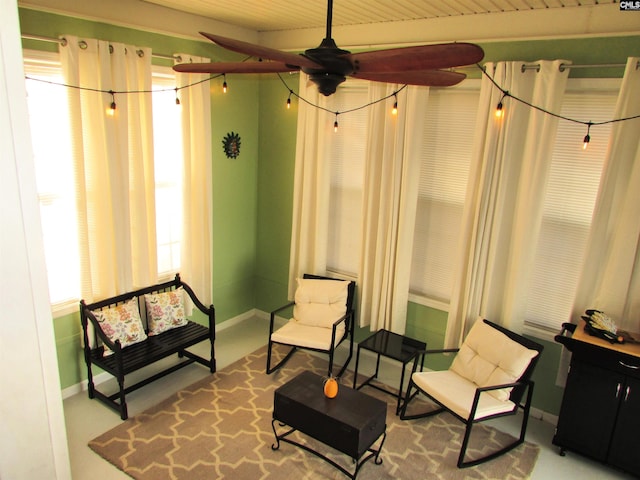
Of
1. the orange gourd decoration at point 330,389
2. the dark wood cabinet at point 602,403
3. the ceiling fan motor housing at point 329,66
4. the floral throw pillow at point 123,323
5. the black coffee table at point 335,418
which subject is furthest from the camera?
the floral throw pillow at point 123,323

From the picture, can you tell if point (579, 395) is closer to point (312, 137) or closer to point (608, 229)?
point (608, 229)

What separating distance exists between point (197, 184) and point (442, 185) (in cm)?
225

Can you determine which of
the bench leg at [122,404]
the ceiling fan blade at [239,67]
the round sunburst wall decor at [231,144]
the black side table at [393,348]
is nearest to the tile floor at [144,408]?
the bench leg at [122,404]

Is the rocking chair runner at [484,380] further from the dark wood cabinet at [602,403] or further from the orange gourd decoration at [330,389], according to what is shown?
the orange gourd decoration at [330,389]

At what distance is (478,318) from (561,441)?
102 centimetres

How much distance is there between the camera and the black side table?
3742mm

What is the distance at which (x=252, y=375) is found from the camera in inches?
163

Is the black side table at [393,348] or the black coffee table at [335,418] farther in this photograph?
the black side table at [393,348]

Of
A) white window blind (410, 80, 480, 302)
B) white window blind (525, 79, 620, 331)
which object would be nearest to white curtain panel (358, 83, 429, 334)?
white window blind (410, 80, 480, 302)

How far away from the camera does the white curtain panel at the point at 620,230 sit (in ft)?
9.96

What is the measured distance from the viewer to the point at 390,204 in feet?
13.4

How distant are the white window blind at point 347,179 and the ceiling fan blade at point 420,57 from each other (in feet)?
8.89

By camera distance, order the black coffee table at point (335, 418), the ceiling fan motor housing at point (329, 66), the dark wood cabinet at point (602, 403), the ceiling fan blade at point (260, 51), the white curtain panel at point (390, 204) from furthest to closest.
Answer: the white curtain panel at point (390, 204) → the dark wood cabinet at point (602, 403) → the black coffee table at point (335, 418) → the ceiling fan motor housing at point (329, 66) → the ceiling fan blade at point (260, 51)

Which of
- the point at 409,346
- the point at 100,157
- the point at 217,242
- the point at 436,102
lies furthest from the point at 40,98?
the point at 409,346
